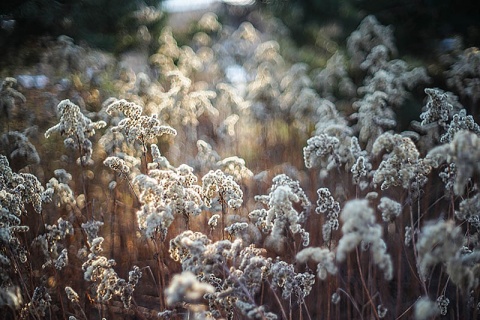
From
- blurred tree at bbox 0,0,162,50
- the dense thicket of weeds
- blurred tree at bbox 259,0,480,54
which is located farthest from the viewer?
blurred tree at bbox 259,0,480,54

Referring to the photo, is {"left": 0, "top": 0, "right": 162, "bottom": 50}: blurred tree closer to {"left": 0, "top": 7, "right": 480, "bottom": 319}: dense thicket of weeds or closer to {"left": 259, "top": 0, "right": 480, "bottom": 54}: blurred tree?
{"left": 0, "top": 7, "right": 480, "bottom": 319}: dense thicket of weeds

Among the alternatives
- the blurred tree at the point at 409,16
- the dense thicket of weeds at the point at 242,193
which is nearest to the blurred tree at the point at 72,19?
the dense thicket of weeds at the point at 242,193

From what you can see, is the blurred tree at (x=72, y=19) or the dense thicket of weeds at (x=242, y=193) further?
the blurred tree at (x=72, y=19)

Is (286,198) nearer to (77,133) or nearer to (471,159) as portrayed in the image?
(471,159)

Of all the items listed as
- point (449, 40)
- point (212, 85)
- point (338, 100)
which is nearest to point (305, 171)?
point (338, 100)

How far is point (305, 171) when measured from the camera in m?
4.32

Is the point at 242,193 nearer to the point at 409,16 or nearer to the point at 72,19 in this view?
the point at 72,19

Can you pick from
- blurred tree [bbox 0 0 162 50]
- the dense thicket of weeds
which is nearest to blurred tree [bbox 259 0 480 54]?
the dense thicket of weeds

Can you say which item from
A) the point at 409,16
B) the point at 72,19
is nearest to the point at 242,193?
the point at 72,19

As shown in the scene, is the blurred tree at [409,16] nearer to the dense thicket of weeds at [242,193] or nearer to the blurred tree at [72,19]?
the dense thicket of weeds at [242,193]

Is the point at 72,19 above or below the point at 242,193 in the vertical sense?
above

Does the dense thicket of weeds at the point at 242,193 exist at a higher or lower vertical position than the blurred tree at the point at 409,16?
lower

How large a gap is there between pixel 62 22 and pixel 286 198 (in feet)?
11.0

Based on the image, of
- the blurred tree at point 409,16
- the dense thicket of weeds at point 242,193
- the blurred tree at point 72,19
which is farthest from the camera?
the blurred tree at point 409,16
